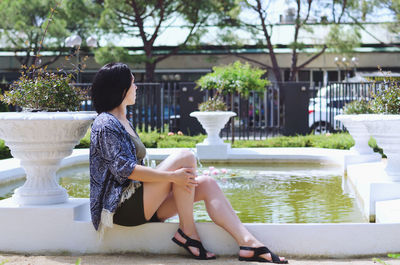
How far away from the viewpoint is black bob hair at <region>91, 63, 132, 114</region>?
3.06m

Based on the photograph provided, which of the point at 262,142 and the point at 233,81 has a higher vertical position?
the point at 233,81

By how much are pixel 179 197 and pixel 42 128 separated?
90cm

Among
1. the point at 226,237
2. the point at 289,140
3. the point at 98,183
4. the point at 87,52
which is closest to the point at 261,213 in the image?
the point at 226,237

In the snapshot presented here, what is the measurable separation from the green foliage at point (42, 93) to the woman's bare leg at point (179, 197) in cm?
86

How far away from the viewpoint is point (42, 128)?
323cm

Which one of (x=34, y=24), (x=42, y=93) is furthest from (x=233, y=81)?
(x=34, y=24)

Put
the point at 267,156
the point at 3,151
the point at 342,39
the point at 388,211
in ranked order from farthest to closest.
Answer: the point at 342,39, the point at 3,151, the point at 267,156, the point at 388,211

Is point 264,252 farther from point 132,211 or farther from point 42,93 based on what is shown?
point 42,93

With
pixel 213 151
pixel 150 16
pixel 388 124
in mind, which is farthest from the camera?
pixel 150 16

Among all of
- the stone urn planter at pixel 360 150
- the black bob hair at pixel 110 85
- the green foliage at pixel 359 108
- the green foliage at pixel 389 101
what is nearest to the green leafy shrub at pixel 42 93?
the black bob hair at pixel 110 85

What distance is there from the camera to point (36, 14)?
23.9 metres

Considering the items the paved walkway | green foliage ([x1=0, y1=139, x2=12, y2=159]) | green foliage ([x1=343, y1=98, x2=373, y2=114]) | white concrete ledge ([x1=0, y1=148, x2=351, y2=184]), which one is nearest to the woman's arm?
the paved walkway

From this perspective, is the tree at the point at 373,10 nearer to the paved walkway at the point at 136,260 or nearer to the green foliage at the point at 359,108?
the green foliage at the point at 359,108

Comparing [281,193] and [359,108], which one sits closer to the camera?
[281,193]
